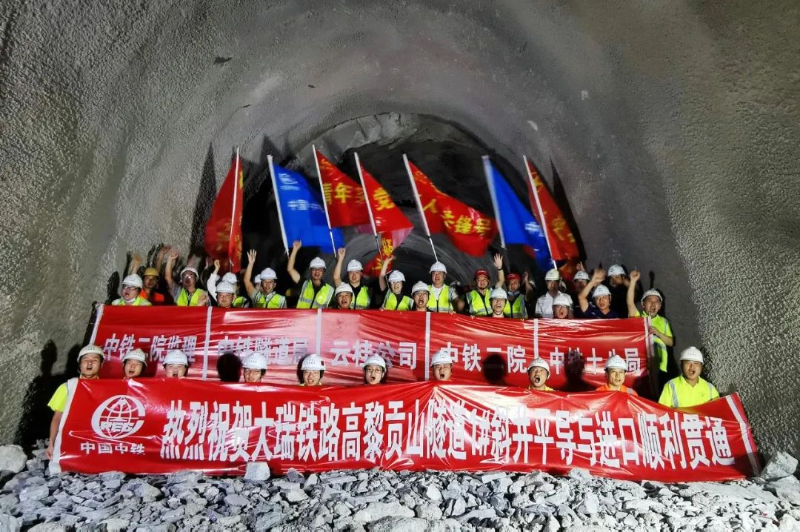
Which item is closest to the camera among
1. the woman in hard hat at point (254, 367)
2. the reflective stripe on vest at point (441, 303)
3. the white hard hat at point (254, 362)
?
the woman in hard hat at point (254, 367)

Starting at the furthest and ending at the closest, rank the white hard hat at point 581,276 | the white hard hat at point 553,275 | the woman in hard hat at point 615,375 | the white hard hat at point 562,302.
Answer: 1. the white hard hat at point 553,275
2. the white hard hat at point 581,276
3. the white hard hat at point 562,302
4. the woman in hard hat at point 615,375

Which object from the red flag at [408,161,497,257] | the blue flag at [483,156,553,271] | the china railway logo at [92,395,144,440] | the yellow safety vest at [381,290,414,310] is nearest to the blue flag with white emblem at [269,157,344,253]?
the red flag at [408,161,497,257]

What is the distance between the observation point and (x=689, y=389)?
229 inches

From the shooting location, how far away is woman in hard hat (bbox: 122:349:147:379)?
19.3 feet

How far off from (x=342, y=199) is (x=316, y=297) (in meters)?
1.81

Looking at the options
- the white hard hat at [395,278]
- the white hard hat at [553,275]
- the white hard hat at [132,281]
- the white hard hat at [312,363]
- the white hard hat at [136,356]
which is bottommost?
the white hard hat at [312,363]

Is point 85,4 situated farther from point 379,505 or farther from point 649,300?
point 649,300

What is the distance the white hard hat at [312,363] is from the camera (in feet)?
19.6

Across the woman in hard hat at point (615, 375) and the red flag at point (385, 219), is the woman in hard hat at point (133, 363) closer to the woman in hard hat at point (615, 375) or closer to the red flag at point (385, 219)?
the red flag at point (385, 219)

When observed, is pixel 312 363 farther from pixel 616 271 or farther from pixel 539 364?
pixel 616 271

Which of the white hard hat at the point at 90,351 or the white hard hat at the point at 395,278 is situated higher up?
the white hard hat at the point at 395,278

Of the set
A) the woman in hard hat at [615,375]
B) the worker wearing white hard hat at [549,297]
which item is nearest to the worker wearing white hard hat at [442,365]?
the woman in hard hat at [615,375]

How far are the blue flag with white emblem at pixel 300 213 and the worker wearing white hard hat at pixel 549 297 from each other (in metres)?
2.92

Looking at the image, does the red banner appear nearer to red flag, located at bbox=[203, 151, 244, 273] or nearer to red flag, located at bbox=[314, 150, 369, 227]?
red flag, located at bbox=[203, 151, 244, 273]
